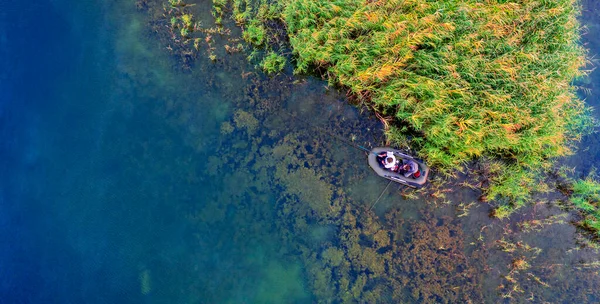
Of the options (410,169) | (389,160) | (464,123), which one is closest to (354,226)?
(389,160)

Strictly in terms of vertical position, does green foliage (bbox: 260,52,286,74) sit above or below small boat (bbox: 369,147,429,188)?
above

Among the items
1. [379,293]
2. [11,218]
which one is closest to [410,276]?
[379,293]

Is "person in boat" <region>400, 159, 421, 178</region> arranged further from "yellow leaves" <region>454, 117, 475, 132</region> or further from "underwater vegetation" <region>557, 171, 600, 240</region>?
"underwater vegetation" <region>557, 171, 600, 240</region>

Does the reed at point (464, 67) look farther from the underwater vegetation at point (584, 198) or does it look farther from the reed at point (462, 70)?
the underwater vegetation at point (584, 198)

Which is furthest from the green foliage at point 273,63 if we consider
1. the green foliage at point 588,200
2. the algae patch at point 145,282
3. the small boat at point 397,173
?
the green foliage at point 588,200

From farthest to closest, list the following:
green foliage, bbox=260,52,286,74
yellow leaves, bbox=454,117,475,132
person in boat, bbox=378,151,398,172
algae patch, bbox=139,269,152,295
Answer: green foliage, bbox=260,52,286,74, person in boat, bbox=378,151,398,172, algae patch, bbox=139,269,152,295, yellow leaves, bbox=454,117,475,132

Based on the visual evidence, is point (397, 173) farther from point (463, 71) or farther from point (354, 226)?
point (463, 71)

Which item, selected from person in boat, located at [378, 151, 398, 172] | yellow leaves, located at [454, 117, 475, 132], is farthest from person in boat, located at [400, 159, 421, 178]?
yellow leaves, located at [454, 117, 475, 132]
